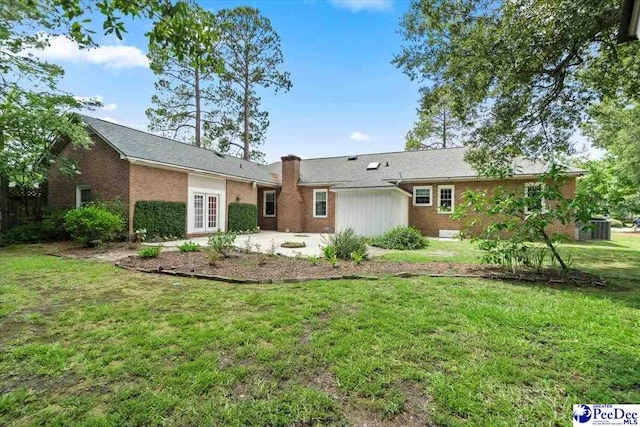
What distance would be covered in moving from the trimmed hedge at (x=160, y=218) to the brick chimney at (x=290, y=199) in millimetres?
7125

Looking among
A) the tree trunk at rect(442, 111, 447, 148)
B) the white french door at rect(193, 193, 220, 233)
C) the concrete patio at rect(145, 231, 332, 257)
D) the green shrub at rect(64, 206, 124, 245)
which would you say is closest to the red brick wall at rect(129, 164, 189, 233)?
the white french door at rect(193, 193, 220, 233)

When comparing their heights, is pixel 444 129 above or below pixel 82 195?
above

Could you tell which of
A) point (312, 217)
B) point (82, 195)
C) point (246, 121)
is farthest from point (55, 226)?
point (246, 121)

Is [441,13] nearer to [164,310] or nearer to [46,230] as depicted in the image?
[164,310]

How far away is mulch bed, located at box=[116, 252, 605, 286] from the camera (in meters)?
6.12

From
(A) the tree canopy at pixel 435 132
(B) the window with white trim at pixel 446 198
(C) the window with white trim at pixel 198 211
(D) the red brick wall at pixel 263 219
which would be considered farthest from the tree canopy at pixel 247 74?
(B) the window with white trim at pixel 446 198

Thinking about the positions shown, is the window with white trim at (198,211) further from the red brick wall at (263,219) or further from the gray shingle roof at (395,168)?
the gray shingle roof at (395,168)

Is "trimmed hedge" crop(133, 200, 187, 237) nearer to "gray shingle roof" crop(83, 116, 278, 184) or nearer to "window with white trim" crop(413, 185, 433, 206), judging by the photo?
"gray shingle roof" crop(83, 116, 278, 184)

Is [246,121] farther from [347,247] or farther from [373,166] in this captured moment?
[347,247]

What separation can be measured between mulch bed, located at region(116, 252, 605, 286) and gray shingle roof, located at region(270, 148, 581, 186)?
8.64 m

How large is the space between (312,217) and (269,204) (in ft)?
12.1

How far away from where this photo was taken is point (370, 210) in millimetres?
15125

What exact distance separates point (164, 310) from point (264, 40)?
83.7 ft

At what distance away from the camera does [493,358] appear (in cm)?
294
